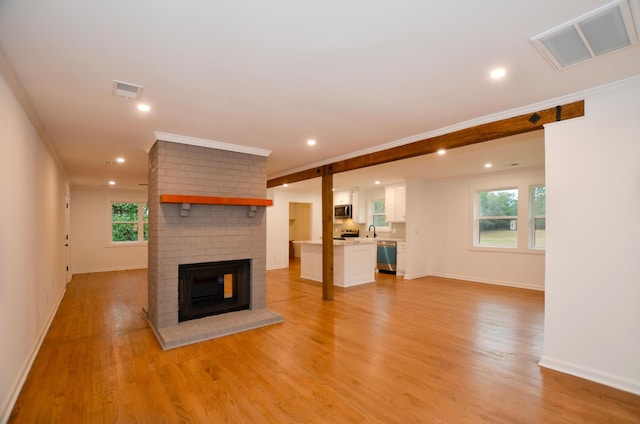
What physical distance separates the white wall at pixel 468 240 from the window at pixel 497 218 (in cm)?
18

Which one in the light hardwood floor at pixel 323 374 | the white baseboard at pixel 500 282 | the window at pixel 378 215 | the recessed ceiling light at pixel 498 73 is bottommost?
the white baseboard at pixel 500 282

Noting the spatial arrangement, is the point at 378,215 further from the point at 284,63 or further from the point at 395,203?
the point at 284,63

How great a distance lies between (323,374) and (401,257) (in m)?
5.42

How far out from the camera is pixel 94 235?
28.9ft

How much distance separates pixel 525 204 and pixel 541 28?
5.55m

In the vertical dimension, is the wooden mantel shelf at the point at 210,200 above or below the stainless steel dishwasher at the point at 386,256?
above

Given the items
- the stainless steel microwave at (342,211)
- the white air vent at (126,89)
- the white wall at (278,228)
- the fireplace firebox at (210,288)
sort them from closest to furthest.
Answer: the white air vent at (126,89), the fireplace firebox at (210,288), the white wall at (278,228), the stainless steel microwave at (342,211)

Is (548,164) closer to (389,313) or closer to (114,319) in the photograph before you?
(389,313)

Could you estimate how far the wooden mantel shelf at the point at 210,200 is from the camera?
3.75 metres

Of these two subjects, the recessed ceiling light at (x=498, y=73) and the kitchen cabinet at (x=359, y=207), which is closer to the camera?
the recessed ceiling light at (x=498, y=73)

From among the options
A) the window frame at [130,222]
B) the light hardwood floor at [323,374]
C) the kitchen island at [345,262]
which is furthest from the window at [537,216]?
the window frame at [130,222]

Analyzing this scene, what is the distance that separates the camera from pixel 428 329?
3.98m

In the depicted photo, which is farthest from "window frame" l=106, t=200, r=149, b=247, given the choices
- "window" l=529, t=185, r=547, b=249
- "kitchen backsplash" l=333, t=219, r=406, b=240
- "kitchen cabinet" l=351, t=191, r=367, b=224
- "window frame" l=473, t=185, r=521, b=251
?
"window" l=529, t=185, r=547, b=249

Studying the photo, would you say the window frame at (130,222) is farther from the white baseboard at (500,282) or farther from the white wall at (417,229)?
the white baseboard at (500,282)
